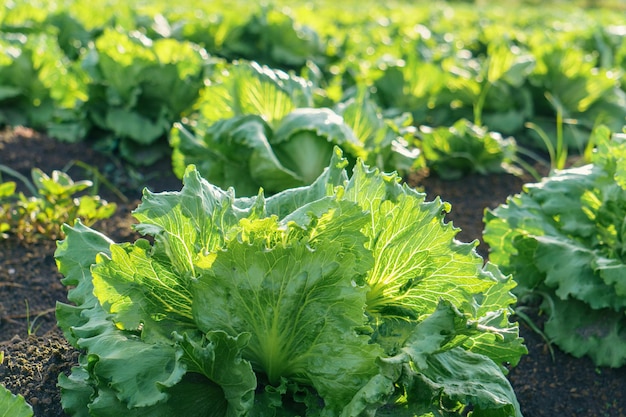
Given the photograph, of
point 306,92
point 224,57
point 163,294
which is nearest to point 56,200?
point 306,92

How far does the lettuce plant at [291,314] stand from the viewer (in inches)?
92.0

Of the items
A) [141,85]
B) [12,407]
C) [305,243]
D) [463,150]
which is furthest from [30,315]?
[463,150]

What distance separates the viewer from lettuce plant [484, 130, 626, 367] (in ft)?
11.7

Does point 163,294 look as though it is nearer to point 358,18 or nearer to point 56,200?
point 56,200

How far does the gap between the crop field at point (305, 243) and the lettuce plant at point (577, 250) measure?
0.04 ft

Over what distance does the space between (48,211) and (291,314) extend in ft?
7.78

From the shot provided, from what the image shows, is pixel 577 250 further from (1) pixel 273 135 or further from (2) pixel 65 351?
(2) pixel 65 351

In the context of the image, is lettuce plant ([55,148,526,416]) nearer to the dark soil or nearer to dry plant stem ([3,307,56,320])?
the dark soil

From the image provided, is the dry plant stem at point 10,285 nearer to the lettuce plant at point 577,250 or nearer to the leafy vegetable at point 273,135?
the leafy vegetable at point 273,135

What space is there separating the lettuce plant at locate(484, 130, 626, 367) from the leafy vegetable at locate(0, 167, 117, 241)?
2149mm

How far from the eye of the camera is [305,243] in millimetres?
2301

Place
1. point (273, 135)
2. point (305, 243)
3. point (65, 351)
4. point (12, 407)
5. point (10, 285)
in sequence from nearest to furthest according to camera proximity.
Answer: point (12, 407) < point (305, 243) < point (65, 351) < point (10, 285) < point (273, 135)

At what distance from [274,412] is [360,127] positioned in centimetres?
252

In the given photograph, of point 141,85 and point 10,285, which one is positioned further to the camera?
point 141,85
